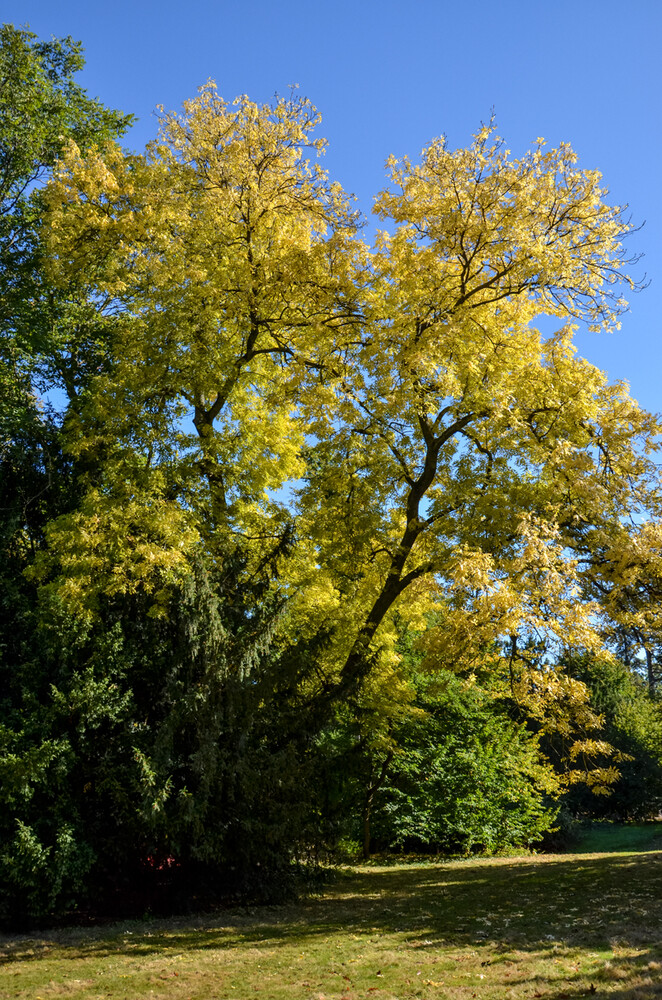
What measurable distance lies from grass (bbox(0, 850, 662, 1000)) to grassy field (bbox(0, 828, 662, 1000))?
0.05ft

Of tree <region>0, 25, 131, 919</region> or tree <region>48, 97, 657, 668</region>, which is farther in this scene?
tree <region>48, 97, 657, 668</region>

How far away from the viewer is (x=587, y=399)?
11023 mm

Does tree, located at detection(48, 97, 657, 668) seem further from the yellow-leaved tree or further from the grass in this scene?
the grass

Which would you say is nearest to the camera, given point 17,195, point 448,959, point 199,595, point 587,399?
point 448,959

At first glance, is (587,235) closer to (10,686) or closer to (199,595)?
(199,595)

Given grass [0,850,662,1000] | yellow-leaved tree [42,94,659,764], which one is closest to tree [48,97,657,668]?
yellow-leaved tree [42,94,659,764]

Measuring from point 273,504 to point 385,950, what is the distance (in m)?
7.80

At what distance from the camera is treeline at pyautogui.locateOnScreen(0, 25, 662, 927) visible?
9617mm

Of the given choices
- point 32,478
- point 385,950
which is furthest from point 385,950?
point 32,478

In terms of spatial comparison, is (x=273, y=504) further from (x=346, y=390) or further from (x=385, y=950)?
(x=385, y=950)

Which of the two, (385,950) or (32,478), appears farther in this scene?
(32,478)

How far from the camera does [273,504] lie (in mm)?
13344

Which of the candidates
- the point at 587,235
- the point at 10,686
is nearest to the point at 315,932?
the point at 10,686

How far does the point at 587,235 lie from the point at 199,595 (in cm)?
790
